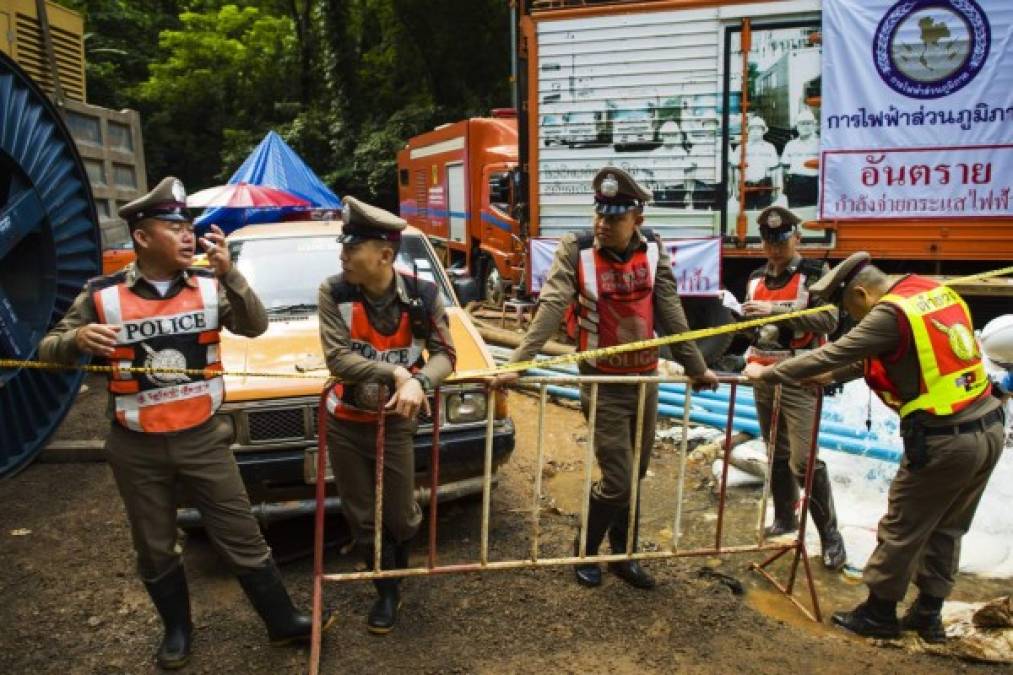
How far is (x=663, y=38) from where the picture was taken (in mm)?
8227

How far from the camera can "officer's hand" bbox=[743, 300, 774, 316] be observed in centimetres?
450

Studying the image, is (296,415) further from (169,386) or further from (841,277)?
(841,277)

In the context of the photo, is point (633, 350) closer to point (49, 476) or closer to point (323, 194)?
point (49, 476)

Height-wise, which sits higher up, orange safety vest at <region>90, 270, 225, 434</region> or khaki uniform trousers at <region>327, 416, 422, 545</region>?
orange safety vest at <region>90, 270, 225, 434</region>

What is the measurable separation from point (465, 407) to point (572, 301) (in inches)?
32.9

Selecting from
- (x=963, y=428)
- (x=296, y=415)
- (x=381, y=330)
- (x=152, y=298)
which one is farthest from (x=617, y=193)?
(x=152, y=298)

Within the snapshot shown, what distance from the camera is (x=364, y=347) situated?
136 inches

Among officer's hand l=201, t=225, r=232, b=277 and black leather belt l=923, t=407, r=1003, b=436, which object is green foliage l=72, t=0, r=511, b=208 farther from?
black leather belt l=923, t=407, r=1003, b=436

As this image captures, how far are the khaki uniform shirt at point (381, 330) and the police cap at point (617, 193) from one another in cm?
95

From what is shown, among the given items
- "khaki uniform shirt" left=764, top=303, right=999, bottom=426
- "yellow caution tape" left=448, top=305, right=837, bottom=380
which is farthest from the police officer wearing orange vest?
"yellow caution tape" left=448, top=305, right=837, bottom=380

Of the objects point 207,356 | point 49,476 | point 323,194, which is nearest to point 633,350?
point 207,356

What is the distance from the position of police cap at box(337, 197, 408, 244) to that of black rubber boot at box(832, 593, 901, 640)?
2.75m

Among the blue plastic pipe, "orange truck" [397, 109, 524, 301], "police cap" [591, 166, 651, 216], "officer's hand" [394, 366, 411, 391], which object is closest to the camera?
"officer's hand" [394, 366, 411, 391]

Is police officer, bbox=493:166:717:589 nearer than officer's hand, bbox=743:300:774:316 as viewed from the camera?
Yes
